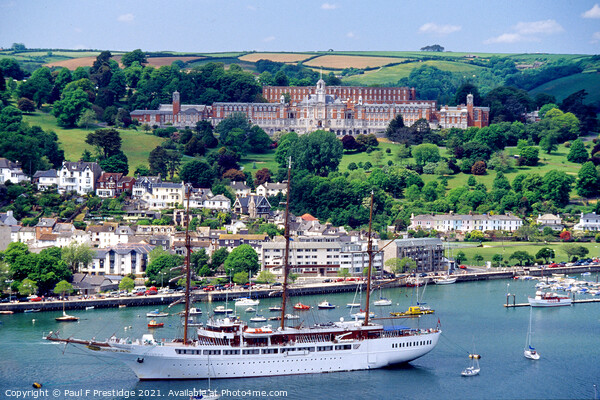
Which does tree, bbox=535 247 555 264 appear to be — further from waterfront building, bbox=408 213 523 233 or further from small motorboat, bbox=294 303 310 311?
small motorboat, bbox=294 303 310 311

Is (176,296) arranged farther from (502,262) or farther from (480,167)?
(480,167)

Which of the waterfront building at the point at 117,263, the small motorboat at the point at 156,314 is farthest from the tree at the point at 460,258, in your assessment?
the small motorboat at the point at 156,314

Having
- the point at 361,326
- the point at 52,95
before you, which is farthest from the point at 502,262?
the point at 52,95

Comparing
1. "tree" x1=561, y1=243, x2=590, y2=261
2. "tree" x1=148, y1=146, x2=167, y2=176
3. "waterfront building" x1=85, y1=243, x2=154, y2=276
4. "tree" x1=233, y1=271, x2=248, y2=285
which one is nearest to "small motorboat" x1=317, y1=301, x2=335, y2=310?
"tree" x1=233, y1=271, x2=248, y2=285

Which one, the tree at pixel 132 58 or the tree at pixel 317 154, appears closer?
the tree at pixel 317 154

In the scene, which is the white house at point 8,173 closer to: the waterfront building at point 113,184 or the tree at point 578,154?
the waterfront building at point 113,184

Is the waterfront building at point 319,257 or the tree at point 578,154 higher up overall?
the tree at point 578,154

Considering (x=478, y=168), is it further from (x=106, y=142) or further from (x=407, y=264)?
(x=106, y=142)
